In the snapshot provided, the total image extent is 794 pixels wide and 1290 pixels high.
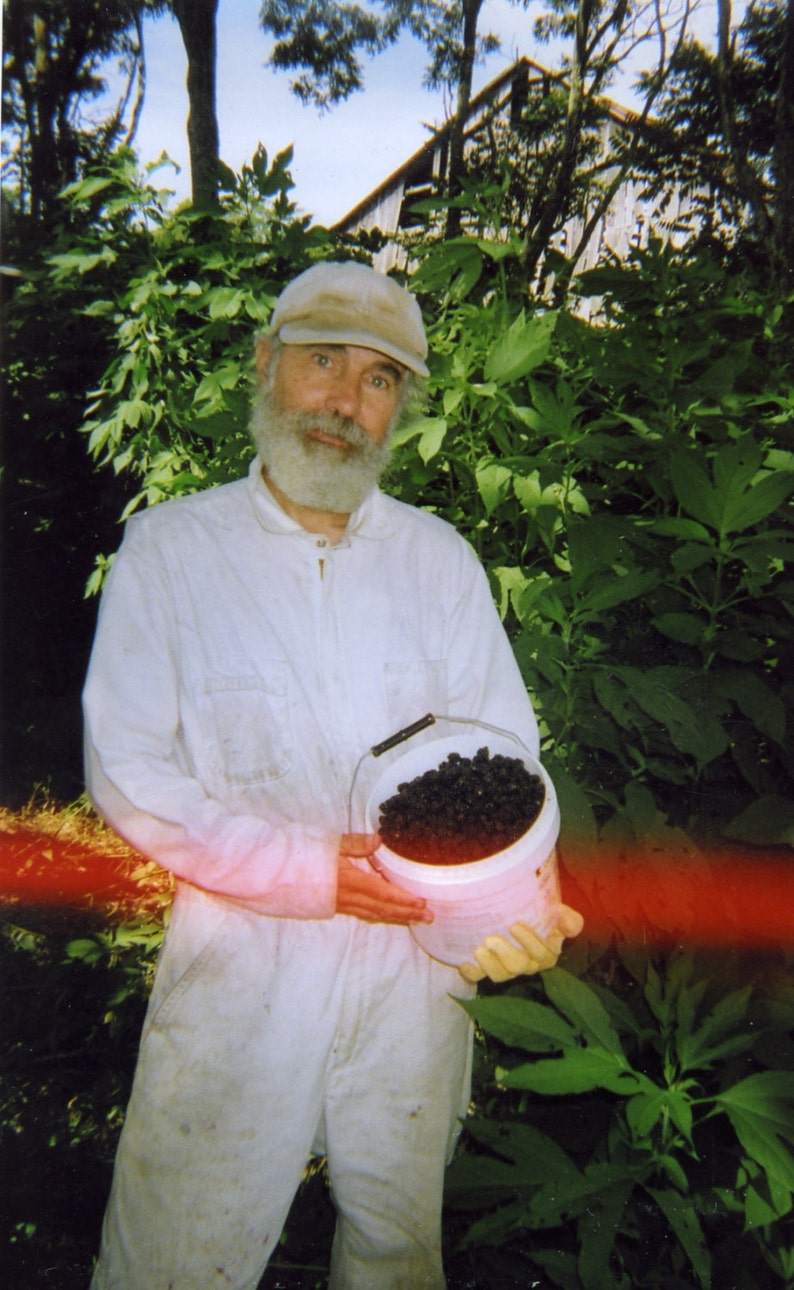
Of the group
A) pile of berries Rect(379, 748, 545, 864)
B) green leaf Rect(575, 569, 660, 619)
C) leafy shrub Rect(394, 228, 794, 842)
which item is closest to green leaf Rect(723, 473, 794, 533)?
leafy shrub Rect(394, 228, 794, 842)

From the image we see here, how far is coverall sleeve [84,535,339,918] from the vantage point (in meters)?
1.50

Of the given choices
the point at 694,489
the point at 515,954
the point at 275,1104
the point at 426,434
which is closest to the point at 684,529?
the point at 694,489

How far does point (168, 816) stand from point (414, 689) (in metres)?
0.57

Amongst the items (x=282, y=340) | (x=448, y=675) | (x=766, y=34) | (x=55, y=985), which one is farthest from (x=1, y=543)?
(x=766, y=34)

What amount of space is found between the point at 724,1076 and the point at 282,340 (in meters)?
1.62

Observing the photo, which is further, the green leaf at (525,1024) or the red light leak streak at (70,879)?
the red light leak streak at (70,879)

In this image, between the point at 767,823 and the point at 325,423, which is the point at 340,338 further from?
the point at 767,823

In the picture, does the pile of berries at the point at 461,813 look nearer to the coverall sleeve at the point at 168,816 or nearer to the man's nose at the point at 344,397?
the coverall sleeve at the point at 168,816

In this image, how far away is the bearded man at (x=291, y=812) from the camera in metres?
1.53

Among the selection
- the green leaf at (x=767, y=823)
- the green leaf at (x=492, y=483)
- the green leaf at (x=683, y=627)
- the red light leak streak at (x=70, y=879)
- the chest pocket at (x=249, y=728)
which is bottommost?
the red light leak streak at (x=70, y=879)

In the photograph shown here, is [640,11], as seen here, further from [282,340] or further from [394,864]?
[394,864]

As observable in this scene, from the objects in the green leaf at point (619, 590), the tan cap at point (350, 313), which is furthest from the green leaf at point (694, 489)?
the tan cap at point (350, 313)

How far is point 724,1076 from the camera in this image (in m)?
1.50

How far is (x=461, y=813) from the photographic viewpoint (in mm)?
1437
